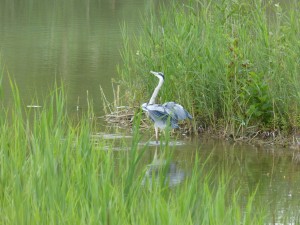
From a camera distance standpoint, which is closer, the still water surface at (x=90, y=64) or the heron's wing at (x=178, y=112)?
the still water surface at (x=90, y=64)

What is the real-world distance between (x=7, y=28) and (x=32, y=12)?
3099 millimetres

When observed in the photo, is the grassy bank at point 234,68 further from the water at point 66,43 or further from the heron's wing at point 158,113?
the water at point 66,43

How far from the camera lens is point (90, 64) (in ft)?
47.1

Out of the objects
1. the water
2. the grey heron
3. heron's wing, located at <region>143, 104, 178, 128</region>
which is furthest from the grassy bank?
the water

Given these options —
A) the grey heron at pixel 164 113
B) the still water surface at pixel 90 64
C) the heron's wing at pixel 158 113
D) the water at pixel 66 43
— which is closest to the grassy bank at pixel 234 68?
the still water surface at pixel 90 64

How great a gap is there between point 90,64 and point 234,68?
5765mm

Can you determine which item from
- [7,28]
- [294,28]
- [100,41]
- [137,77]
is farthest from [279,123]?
[7,28]

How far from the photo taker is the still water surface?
775cm

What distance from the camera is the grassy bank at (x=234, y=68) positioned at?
8.70 m

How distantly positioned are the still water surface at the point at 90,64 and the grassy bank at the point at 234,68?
0.29m

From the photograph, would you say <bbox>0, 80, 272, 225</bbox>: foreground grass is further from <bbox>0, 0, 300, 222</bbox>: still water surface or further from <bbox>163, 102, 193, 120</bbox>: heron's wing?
<bbox>163, 102, 193, 120</bbox>: heron's wing

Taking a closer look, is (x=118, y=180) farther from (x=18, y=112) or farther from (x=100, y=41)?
(x=100, y=41)

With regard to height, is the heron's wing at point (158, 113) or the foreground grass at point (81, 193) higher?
the foreground grass at point (81, 193)

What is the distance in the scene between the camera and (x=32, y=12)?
22.3 meters
